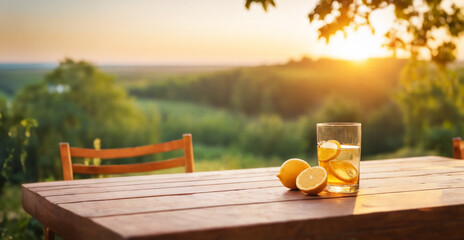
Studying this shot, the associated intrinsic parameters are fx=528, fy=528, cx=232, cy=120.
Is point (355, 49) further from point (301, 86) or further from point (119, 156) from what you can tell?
point (119, 156)

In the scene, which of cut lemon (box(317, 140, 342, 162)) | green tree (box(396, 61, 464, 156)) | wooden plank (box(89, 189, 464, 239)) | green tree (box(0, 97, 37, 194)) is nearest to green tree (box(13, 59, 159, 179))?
green tree (box(0, 97, 37, 194))

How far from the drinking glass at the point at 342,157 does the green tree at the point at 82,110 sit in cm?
399

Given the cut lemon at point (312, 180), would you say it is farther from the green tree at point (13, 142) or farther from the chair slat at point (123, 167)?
the green tree at point (13, 142)

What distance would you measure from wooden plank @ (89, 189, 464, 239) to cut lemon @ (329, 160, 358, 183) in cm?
9

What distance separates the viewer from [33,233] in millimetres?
3027

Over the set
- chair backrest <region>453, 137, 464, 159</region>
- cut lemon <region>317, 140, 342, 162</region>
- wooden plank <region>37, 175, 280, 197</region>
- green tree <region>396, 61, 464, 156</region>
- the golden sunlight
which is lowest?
green tree <region>396, 61, 464, 156</region>

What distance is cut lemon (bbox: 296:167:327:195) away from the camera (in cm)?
130

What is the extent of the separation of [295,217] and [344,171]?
365mm

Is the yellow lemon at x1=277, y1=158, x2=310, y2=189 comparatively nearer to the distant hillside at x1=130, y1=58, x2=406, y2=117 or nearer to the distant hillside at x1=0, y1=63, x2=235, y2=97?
the distant hillside at x1=0, y1=63, x2=235, y2=97

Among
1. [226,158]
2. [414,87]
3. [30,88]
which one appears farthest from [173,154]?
[414,87]

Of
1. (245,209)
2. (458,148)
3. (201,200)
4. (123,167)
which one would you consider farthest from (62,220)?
(458,148)

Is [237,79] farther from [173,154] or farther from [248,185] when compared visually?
[248,185]

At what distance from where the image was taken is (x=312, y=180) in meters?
1.33

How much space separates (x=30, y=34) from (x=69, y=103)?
779mm
